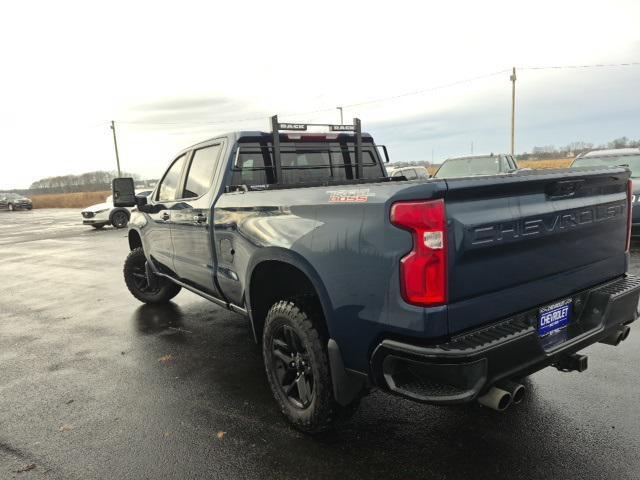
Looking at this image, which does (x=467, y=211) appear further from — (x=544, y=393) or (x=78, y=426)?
(x=78, y=426)

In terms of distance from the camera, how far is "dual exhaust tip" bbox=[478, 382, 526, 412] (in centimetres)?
238

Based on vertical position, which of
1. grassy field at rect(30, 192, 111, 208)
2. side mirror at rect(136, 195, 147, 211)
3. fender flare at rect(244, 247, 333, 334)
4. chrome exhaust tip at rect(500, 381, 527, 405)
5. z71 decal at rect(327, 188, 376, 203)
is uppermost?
z71 decal at rect(327, 188, 376, 203)

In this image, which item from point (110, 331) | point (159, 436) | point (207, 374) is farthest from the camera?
point (110, 331)

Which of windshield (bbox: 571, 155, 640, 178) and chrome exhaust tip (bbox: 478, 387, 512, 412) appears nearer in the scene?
chrome exhaust tip (bbox: 478, 387, 512, 412)

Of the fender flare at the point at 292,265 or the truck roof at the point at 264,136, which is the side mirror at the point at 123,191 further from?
the fender flare at the point at 292,265

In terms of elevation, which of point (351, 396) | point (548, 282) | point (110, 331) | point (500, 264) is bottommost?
point (110, 331)

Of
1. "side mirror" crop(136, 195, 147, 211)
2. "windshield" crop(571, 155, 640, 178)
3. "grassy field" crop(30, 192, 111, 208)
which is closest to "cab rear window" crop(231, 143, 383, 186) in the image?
"side mirror" crop(136, 195, 147, 211)

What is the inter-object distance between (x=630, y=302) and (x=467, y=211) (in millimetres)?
1532

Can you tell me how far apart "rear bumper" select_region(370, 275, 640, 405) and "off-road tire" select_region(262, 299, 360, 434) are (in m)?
0.46

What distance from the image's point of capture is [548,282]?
2.72 meters

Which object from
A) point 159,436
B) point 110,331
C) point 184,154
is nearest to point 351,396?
point 159,436

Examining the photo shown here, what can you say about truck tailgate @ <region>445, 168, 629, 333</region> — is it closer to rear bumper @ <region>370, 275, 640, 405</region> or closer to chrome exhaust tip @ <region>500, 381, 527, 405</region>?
rear bumper @ <region>370, 275, 640, 405</region>

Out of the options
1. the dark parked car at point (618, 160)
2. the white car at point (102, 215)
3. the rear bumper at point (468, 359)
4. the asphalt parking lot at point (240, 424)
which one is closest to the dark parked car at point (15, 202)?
the white car at point (102, 215)

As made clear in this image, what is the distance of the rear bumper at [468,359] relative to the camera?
2.24m
